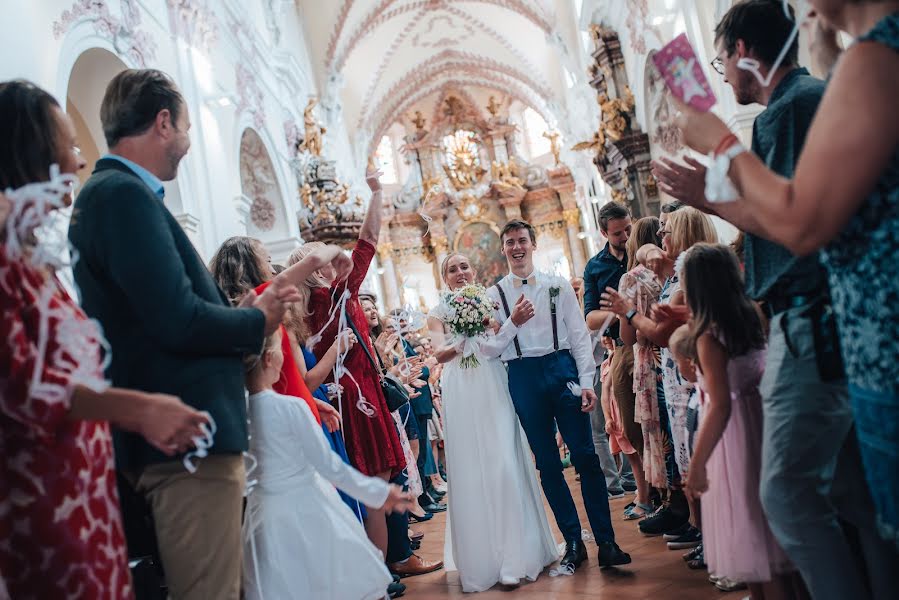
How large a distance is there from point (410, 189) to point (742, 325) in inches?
982

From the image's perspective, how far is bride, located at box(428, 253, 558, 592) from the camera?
3832mm

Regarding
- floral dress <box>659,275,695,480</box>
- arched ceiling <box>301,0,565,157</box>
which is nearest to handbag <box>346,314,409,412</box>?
floral dress <box>659,275,695,480</box>

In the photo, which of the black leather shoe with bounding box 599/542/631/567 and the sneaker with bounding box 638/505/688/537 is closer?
the black leather shoe with bounding box 599/542/631/567

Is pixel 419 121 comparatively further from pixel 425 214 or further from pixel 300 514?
pixel 300 514

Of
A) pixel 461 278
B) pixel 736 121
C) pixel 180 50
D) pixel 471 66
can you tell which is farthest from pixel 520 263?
pixel 471 66

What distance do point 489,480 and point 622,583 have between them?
36.5 inches

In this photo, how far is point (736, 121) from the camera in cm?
726

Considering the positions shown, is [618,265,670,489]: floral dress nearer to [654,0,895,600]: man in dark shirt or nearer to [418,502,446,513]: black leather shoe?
[654,0,895,600]: man in dark shirt

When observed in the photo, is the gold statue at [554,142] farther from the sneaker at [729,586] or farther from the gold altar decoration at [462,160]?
the sneaker at [729,586]

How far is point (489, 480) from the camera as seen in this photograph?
3.99 m

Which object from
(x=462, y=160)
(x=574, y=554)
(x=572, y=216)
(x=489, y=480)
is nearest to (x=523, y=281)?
(x=489, y=480)

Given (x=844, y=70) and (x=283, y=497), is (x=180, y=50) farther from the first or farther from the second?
(x=844, y=70)

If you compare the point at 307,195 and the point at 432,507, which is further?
the point at 307,195

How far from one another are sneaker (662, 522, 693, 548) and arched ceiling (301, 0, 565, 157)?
15.4 meters
